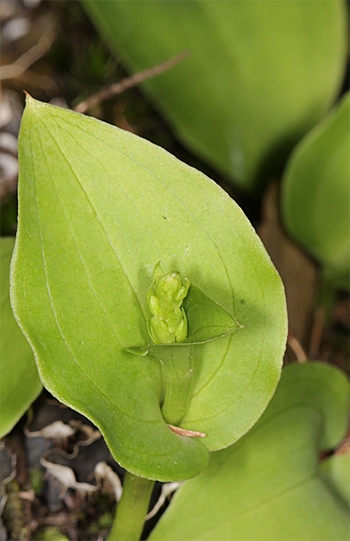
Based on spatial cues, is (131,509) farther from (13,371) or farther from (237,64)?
(237,64)

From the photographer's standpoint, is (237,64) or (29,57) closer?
(237,64)

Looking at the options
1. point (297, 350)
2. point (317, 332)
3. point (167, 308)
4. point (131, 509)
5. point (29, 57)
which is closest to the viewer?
point (167, 308)

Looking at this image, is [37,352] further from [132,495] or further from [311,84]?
[311,84]

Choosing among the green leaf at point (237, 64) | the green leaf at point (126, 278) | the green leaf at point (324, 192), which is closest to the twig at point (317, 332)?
the green leaf at point (324, 192)

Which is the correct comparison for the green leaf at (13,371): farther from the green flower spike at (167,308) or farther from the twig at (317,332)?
the twig at (317,332)

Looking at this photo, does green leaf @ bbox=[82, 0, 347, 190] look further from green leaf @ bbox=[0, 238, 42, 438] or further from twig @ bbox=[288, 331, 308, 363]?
green leaf @ bbox=[0, 238, 42, 438]

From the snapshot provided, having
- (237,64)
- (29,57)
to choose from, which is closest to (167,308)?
(237,64)

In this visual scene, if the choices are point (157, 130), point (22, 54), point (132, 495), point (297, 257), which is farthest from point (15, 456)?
point (22, 54)
